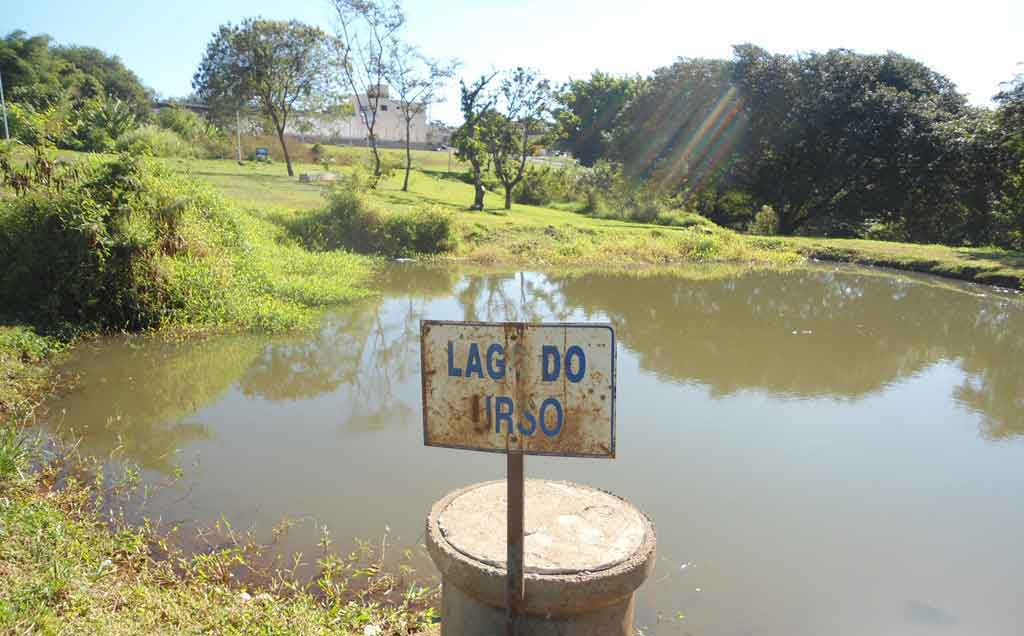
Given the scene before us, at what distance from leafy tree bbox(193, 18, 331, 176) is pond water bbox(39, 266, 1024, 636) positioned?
15.1m

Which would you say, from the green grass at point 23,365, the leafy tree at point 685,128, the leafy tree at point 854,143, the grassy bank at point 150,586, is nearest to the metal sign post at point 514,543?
the grassy bank at point 150,586

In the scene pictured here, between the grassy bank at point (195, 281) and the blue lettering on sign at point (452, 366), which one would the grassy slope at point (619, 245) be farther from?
the blue lettering on sign at point (452, 366)

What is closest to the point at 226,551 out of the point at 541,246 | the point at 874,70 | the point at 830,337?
the point at 830,337

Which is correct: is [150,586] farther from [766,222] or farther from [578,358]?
[766,222]

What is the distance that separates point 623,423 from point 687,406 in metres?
0.79

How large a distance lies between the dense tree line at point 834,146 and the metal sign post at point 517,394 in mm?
17648

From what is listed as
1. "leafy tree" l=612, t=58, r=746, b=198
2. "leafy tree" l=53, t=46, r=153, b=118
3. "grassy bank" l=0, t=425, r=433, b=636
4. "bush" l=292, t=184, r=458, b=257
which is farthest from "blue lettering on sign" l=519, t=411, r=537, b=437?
"leafy tree" l=53, t=46, r=153, b=118

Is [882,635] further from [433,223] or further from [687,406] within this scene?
[433,223]

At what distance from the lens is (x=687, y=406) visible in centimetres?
598

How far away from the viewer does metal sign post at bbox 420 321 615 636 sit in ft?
6.27

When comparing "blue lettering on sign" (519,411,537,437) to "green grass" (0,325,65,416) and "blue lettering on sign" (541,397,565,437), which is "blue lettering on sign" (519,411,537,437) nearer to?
"blue lettering on sign" (541,397,565,437)

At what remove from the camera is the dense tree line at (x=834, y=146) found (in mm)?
18859

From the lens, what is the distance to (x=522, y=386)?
1947 mm

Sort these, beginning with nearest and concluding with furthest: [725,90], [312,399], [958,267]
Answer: [312,399]
[958,267]
[725,90]
